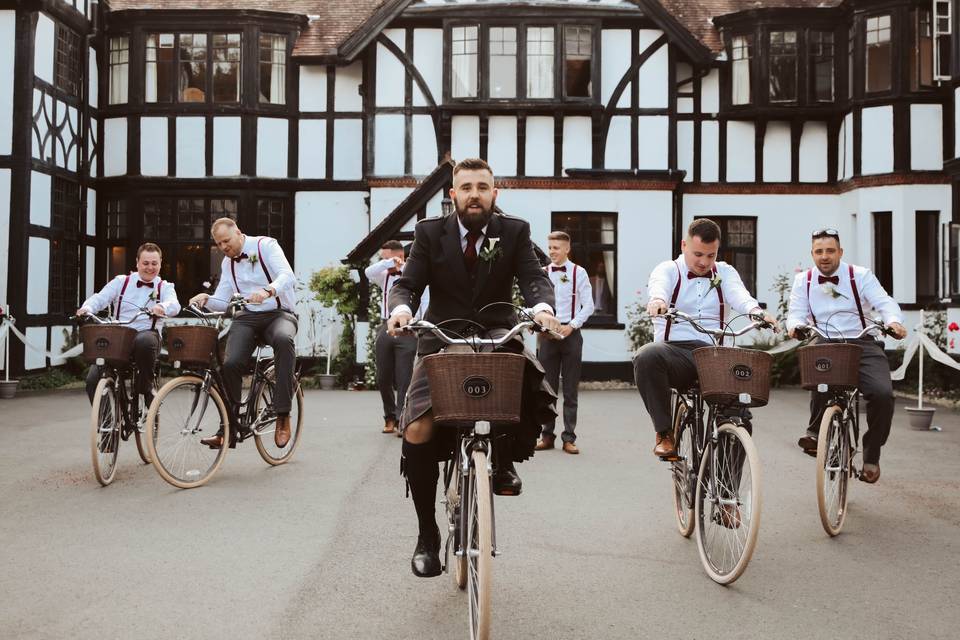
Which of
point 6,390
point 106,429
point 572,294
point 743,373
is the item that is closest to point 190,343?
point 106,429

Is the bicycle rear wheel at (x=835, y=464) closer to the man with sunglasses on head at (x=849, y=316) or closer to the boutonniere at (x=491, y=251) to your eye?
the man with sunglasses on head at (x=849, y=316)

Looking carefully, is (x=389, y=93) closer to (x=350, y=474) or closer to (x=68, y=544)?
(x=350, y=474)

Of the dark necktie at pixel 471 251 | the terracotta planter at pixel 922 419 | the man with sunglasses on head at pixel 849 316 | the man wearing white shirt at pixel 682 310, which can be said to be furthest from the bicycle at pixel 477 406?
the terracotta planter at pixel 922 419

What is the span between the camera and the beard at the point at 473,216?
4977 millimetres

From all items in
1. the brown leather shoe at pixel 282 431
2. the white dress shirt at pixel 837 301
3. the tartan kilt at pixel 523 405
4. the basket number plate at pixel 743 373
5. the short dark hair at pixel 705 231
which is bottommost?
the brown leather shoe at pixel 282 431

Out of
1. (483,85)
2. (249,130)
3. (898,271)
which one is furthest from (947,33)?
(249,130)

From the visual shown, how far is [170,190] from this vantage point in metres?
21.9

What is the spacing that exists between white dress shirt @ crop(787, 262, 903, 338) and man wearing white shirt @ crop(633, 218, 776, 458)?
104cm

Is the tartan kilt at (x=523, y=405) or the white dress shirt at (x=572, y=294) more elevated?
the white dress shirt at (x=572, y=294)

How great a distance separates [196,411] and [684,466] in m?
3.97

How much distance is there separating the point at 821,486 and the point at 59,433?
8883 mm

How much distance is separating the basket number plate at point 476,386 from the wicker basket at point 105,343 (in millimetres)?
5077

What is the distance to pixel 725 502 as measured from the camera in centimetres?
540

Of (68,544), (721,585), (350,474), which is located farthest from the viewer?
(350,474)
